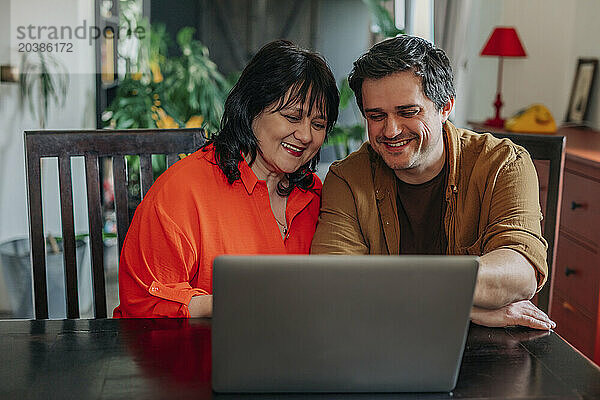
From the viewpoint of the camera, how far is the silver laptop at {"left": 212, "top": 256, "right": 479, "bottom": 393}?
0.96 meters

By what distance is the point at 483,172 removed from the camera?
1693mm

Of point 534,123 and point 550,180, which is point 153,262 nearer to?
point 550,180

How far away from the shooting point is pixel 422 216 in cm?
179

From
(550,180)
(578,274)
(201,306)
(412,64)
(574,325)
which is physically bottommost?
(574,325)

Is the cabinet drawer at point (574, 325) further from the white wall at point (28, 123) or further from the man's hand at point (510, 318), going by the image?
the white wall at point (28, 123)

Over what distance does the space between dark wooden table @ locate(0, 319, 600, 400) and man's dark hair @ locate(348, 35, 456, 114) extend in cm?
60

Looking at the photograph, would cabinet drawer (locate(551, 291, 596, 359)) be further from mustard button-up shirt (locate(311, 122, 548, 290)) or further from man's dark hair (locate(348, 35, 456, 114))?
man's dark hair (locate(348, 35, 456, 114))

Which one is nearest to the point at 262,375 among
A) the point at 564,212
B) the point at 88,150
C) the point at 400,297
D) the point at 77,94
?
the point at 400,297

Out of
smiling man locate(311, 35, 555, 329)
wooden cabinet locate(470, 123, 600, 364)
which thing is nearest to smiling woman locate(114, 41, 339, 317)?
smiling man locate(311, 35, 555, 329)

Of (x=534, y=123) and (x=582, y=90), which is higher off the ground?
(x=582, y=90)

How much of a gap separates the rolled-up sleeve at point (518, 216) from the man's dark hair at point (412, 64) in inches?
9.6

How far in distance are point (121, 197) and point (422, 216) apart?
77 centimetres

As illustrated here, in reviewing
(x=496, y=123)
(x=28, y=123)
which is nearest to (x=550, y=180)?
(x=496, y=123)

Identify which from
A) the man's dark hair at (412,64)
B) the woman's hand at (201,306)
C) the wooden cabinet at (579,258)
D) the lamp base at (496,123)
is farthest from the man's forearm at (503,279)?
the lamp base at (496,123)
